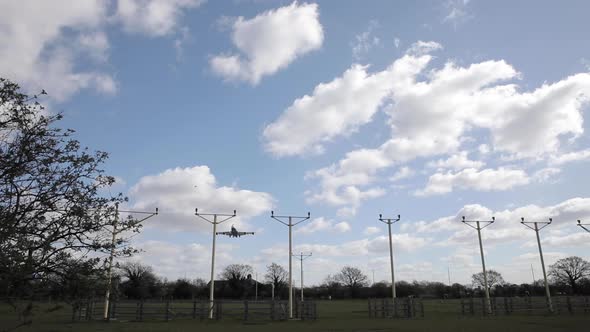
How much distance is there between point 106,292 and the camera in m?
9.89

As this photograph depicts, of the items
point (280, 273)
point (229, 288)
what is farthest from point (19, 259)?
point (280, 273)

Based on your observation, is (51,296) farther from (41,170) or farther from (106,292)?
(41,170)

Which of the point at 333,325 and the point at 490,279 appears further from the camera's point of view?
the point at 490,279

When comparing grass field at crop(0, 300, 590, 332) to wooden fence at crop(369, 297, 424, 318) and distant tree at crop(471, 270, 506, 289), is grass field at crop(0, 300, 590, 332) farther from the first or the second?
distant tree at crop(471, 270, 506, 289)

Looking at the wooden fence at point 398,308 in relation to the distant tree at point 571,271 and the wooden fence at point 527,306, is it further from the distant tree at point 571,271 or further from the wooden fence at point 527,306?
the distant tree at point 571,271

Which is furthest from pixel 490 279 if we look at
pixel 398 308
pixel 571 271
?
pixel 398 308

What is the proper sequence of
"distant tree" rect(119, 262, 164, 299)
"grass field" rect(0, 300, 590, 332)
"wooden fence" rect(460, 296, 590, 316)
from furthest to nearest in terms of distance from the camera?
1. "distant tree" rect(119, 262, 164, 299)
2. "wooden fence" rect(460, 296, 590, 316)
3. "grass field" rect(0, 300, 590, 332)

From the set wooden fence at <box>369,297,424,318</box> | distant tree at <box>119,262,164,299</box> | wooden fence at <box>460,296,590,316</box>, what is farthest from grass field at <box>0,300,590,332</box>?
distant tree at <box>119,262,164,299</box>

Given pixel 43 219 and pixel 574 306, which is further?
pixel 574 306

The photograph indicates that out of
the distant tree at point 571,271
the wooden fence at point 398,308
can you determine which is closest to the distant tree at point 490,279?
the distant tree at point 571,271

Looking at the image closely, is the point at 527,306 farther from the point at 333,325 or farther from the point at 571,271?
the point at 571,271

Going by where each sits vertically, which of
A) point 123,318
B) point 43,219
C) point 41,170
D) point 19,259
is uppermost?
point 41,170

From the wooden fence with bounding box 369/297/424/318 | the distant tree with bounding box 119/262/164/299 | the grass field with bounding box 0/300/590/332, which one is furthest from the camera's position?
the distant tree with bounding box 119/262/164/299

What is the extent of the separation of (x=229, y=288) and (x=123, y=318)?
8275 centimetres
